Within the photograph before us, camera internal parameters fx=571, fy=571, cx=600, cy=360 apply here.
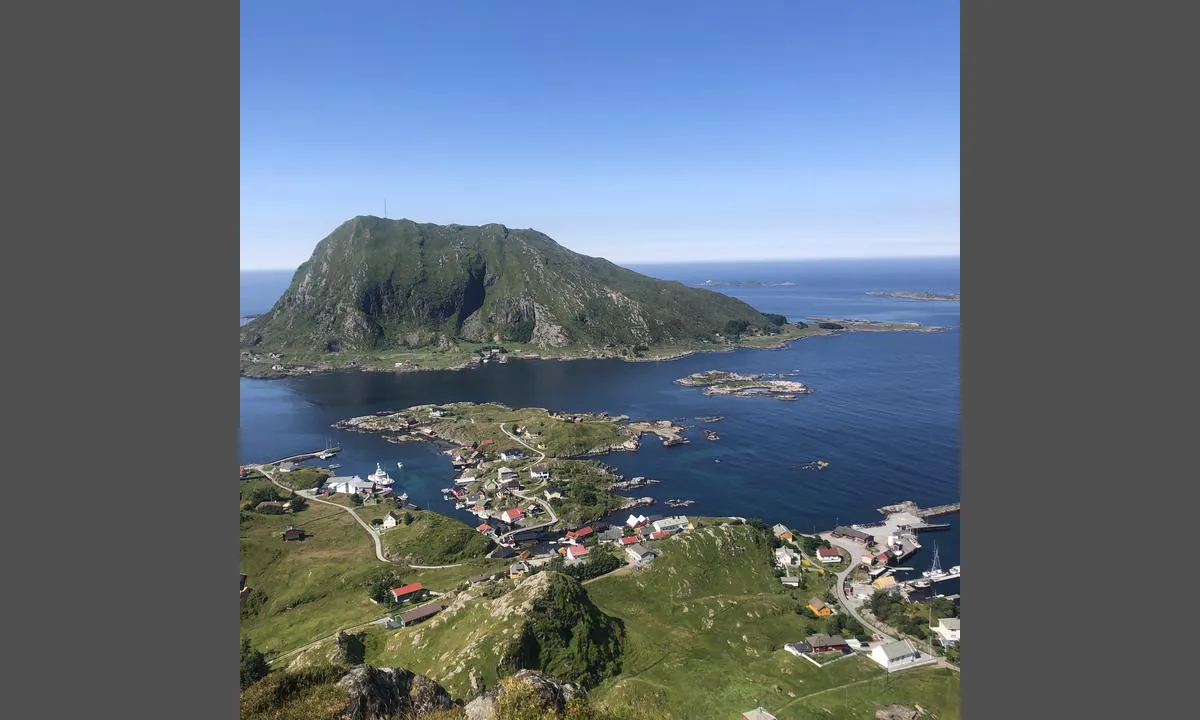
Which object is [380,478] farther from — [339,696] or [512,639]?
[339,696]

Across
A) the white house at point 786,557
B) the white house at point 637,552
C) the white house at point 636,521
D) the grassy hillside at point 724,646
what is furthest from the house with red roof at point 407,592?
the white house at point 786,557

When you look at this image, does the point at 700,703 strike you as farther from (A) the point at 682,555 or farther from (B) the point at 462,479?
(B) the point at 462,479

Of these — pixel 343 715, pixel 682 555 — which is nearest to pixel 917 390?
pixel 682 555

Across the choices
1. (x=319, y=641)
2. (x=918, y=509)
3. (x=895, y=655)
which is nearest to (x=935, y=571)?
(x=918, y=509)

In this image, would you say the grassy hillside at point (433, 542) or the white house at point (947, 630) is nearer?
the white house at point (947, 630)

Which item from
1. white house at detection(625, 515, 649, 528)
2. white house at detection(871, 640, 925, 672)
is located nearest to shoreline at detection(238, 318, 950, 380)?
white house at detection(625, 515, 649, 528)

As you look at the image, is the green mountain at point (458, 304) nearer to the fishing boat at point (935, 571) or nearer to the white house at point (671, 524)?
the white house at point (671, 524)

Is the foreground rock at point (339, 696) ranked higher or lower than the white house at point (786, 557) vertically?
higher
